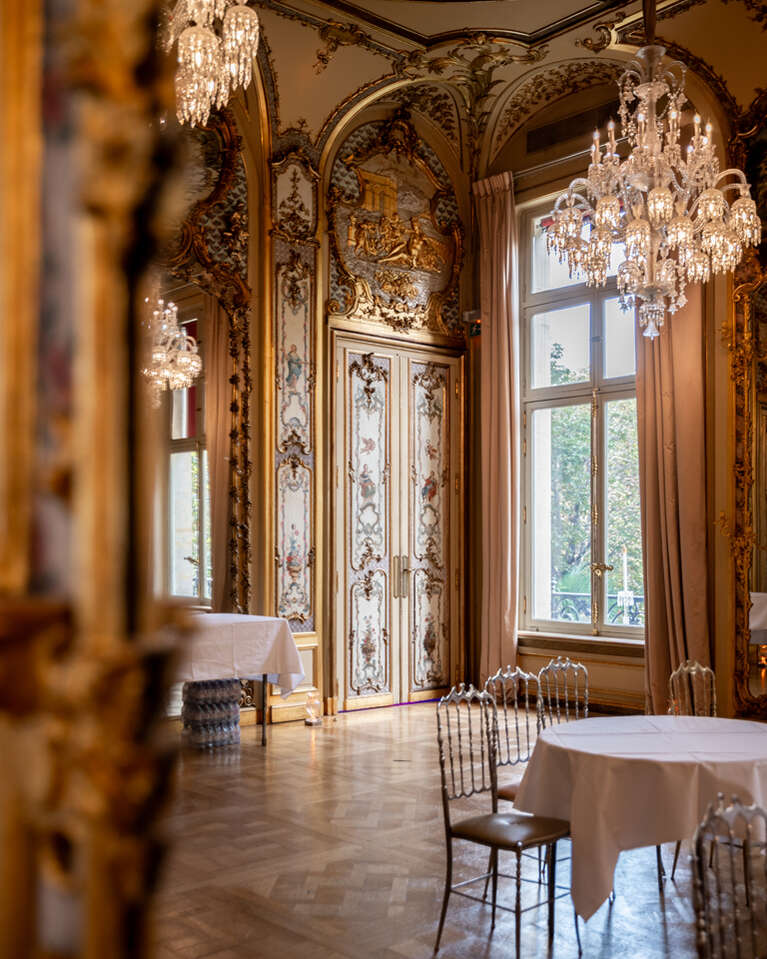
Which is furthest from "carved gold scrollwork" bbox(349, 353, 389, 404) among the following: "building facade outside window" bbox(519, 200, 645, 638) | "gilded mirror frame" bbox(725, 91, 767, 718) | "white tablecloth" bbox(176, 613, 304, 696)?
"gilded mirror frame" bbox(725, 91, 767, 718)

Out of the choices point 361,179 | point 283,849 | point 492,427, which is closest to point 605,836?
point 283,849

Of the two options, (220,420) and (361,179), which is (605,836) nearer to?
(220,420)

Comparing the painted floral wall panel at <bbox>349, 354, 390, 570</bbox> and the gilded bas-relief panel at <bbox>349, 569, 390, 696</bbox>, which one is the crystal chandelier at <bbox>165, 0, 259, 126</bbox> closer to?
the painted floral wall panel at <bbox>349, 354, 390, 570</bbox>

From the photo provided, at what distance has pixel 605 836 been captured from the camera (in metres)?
3.09

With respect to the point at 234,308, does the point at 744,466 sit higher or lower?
lower

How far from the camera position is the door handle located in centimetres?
850

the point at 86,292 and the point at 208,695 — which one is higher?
the point at 86,292

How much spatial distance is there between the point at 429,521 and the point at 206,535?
6.90ft

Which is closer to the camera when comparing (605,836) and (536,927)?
(605,836)

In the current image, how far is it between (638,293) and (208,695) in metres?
3.87

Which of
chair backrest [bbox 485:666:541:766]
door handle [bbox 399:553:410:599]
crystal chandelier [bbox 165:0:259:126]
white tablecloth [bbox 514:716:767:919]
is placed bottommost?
chair backrest [bbox 485:666:541:766]

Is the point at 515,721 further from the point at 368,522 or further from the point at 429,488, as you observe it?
the point at 429,488

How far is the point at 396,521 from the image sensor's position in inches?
333

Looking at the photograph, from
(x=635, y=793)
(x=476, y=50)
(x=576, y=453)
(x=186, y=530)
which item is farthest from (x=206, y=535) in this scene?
(x=635, y=793)
